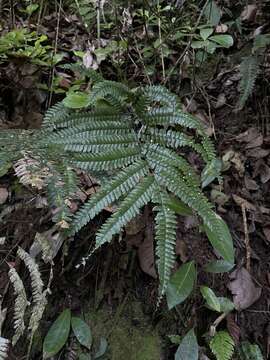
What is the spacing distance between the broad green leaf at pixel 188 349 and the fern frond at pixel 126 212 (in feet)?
2.80

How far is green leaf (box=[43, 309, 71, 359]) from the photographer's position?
187 cm

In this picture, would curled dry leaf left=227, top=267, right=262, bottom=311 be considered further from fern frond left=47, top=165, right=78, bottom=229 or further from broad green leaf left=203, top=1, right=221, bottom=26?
broad green leaf left=203, top=1, right=221, bottom=26

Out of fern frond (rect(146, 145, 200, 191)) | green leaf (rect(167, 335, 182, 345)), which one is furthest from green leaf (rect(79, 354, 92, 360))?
fern frond (rect(146, 145, 200, 191))

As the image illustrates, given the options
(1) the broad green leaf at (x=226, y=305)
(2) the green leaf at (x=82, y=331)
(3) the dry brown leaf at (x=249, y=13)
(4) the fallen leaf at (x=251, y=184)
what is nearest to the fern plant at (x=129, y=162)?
(1) the broad green leaf at (x=226, y=305)

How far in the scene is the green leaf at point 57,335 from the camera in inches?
73.5

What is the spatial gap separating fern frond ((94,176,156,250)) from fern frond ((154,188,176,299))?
42 millimetres

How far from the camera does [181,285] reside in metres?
1.91

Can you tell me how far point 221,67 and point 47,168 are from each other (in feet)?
6.38

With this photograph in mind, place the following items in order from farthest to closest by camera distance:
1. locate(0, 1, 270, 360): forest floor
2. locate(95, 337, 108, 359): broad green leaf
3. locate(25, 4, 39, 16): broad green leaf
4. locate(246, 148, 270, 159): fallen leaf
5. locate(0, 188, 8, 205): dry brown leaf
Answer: locate(25, 4, 39, 16): broad green leaf < locate(246, 148, 270, 159): fallen leaf < locate(0, 188, 8, 205): dry brown leaf < locate(0, 1, 270, 360): forest floor < locate(95, 337, 108, 359): broad green leaf

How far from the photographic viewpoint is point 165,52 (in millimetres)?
2760

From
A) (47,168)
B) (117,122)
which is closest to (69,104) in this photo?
(117,122)

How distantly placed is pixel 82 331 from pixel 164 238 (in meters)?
0.86

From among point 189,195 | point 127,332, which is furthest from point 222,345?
point 189,195

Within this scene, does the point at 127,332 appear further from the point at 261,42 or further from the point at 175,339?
the point at 261,42
